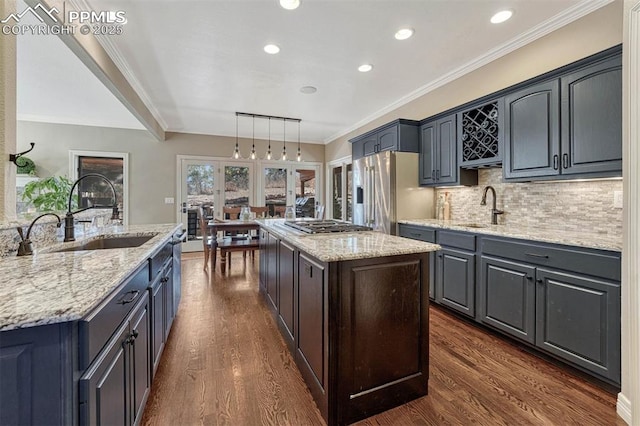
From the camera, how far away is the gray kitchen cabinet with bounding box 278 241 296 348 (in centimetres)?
206

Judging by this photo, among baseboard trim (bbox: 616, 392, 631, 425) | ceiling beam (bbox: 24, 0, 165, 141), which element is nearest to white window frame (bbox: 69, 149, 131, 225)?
ceiling beam (bbox: 24, 0, 165, 141)

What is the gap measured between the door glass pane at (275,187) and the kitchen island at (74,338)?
5401mm

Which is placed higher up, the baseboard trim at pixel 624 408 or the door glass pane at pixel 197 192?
the door glass pane at pixel 197 192

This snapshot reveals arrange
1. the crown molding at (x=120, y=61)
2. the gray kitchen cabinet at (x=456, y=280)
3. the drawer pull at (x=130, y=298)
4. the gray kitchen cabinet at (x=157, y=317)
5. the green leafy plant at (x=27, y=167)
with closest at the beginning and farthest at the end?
1. the drawer pull at (x=130, y=298)
2. the gray kitchen cabinet at (x=157, y=317)
3. the crown molding at (x=120, y=61)
4. the gray kitchen cabinet at (x=456, y=280)
5. the green leafy plant at (x=27, y=167)

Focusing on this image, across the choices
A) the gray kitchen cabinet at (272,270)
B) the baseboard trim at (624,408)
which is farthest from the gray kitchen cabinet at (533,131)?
the gray kitchen cabinet at (272,270)

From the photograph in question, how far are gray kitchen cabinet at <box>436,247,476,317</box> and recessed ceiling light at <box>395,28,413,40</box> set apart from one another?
2.11m

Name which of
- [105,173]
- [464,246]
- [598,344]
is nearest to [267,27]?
[464,246]

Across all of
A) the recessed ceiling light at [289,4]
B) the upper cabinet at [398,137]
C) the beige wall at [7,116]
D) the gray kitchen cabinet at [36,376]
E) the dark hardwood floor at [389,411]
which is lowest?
the dark hardwood floor at [389,411]

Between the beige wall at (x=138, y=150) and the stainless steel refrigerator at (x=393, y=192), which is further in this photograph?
the beige wall at (x=138, y=150)

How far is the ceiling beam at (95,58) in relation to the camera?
1972 millimetres

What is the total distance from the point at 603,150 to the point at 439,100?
83.9 inches

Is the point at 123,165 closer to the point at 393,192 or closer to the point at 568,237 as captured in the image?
the point at 393,192

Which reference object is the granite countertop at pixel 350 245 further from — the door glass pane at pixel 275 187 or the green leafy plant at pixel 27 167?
the green leafy plant at pixel 27 167

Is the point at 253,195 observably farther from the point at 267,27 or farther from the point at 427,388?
the point at 427,388
